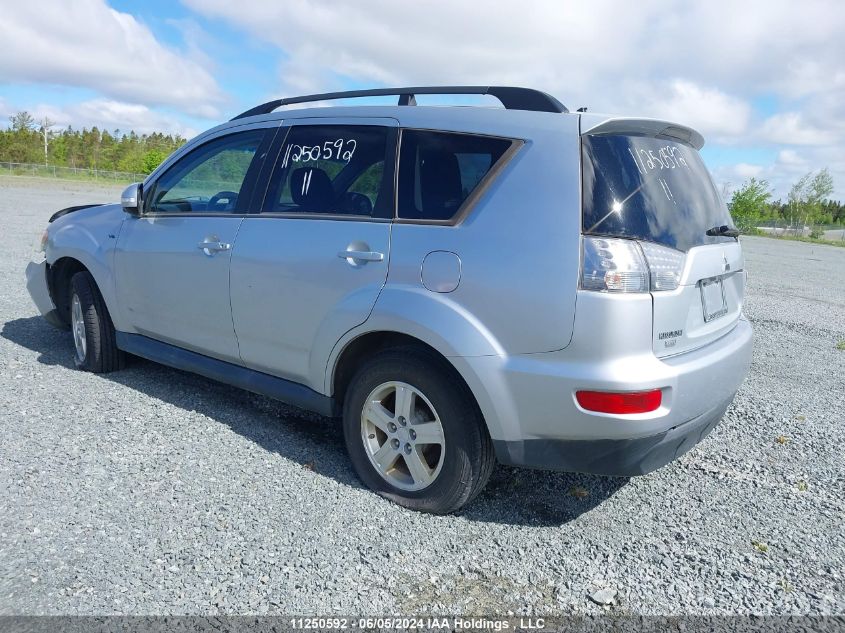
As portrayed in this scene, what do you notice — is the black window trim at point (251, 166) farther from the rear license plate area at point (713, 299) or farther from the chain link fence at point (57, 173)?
the chain link fence at point (57, 173)

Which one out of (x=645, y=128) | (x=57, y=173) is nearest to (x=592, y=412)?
(x=645, y=128)

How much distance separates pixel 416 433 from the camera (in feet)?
10.8

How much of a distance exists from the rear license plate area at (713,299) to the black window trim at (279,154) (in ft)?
4.90

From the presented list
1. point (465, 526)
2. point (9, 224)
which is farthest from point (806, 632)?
point (9, 224)

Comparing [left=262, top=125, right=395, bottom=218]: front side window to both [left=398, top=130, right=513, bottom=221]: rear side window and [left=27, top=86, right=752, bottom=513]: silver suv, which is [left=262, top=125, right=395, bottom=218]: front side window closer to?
[left=27, top=86, right=752, bottom=513]: silver suv

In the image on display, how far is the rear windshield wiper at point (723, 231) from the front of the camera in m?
3.27

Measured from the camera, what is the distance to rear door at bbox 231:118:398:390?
341 centimetres

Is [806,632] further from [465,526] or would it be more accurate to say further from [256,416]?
[256,416]

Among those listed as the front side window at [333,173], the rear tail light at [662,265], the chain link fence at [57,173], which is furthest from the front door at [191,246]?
the chain link fence at [57,173]

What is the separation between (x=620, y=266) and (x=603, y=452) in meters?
0.79

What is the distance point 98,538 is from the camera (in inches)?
117

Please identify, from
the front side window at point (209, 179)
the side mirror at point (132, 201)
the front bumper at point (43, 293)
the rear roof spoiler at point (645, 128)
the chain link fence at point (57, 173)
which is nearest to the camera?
the rear roof spoiler at point (645, 128)

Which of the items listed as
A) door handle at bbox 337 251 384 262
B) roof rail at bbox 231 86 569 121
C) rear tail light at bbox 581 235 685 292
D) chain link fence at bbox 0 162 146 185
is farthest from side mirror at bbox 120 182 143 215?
chain link fence at bbox 0 162 146 185

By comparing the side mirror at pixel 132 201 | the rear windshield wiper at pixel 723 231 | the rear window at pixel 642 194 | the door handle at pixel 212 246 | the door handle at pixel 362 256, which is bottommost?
the door handle at pixel 212 246
